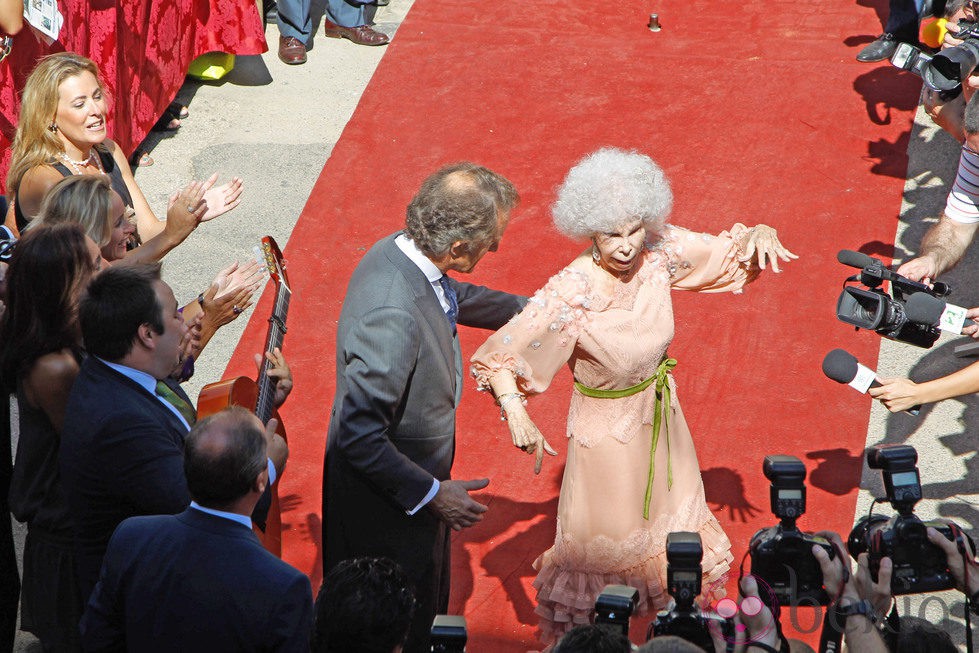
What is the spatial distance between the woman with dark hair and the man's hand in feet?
3.83

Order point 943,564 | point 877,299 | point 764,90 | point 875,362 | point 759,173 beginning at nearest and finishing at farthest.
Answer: point 943,564, point 877,299, point 875,362, point 759,173, point 764,90

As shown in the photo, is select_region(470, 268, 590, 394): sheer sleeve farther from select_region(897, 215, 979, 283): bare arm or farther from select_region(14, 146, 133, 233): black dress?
select_region(14, 146, 133, 233): black dress

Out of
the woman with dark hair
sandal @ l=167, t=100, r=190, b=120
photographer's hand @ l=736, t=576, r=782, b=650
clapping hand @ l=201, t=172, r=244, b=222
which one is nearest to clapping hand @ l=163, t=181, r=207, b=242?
clapping hand @ l=201, t=172, r=244, b=222

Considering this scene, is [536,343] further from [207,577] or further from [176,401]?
[207,577]

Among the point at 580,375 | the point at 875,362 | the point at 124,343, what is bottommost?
the point at 875,362

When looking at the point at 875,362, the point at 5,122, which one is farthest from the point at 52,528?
→ the point at 875,362

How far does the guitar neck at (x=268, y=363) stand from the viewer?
13.0ft

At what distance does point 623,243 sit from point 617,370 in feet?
1.42

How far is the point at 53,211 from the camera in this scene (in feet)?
13.3

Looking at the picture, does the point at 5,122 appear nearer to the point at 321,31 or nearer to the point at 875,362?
the point at 321,31

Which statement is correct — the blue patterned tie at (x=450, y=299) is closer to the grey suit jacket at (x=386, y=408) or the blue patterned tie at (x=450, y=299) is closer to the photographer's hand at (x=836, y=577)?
the grey suit jacket at (x=386, y=408)

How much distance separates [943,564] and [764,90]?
5298mm

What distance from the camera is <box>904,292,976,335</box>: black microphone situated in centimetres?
365

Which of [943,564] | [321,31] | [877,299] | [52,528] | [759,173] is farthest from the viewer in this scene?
[321,31]
